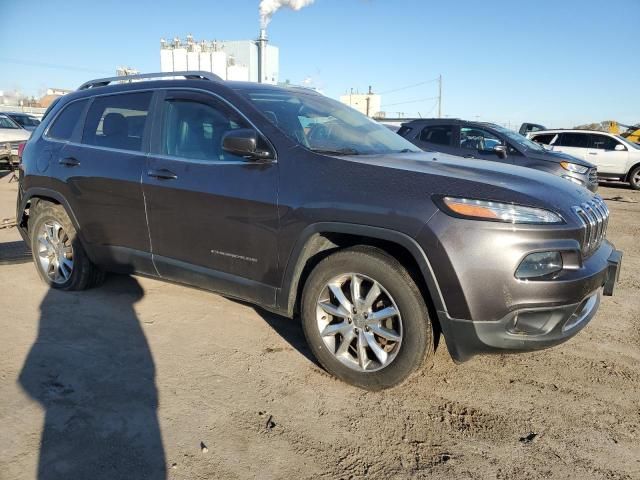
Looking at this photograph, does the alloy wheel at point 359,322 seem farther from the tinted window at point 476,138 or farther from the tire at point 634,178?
the tire at point 634,178

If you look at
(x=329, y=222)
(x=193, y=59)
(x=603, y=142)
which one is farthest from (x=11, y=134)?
(x=193, y=59)

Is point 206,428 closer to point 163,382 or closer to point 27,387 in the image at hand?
point 163,382

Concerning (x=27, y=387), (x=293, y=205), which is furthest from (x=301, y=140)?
(x=27, y=387)

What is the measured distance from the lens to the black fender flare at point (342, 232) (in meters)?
2.58

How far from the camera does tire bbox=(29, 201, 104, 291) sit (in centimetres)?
436

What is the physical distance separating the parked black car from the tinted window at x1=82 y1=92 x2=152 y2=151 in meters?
6.23

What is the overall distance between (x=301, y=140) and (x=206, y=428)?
1792 mm

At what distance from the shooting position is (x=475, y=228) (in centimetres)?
246

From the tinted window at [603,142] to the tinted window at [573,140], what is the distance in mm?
219

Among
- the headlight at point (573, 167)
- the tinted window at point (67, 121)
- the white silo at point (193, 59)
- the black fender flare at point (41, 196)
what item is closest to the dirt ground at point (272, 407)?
the black fender flare at point (41, 196)

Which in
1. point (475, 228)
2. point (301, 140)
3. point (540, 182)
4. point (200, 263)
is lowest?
point (200, 263)

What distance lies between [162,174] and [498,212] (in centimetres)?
232

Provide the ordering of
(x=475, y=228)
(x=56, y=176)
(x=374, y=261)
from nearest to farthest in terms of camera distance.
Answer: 1. (x=475, y=228)
2. (x=374, y=261)
3. (x=56, y=176)

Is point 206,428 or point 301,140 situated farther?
point 301,140
